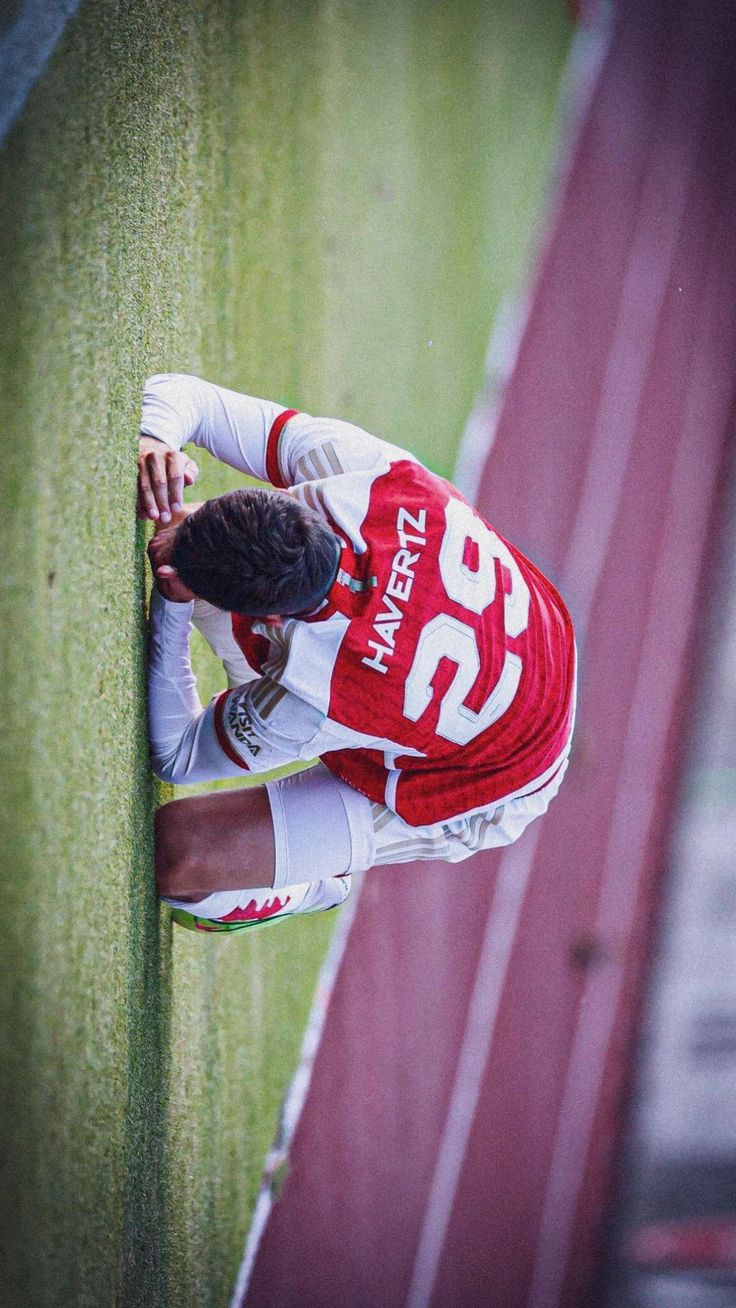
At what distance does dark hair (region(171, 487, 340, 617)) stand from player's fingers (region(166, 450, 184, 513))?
12.2 inches

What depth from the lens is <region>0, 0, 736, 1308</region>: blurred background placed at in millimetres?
1987

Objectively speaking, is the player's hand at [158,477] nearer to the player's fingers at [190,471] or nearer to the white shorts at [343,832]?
the player's fingers at [190,471]

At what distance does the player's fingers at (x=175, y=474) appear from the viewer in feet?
7.87

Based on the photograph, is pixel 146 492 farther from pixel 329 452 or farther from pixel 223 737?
pixel 223 737

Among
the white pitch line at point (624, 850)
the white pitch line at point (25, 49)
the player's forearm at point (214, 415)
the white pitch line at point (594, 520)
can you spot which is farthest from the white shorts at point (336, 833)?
the white pitch line at point (624, 850)

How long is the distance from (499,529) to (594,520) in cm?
84

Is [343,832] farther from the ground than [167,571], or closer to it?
closer to it

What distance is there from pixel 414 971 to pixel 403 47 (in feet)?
12.0

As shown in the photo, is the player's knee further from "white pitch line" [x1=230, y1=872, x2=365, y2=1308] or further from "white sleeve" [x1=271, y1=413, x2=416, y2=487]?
"white pitch line" [x1=230, y1=872, x2=365, y2=1308]

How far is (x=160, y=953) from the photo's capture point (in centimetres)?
273

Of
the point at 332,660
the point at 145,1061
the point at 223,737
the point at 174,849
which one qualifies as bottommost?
the point at 145,1061

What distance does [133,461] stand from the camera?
238cm

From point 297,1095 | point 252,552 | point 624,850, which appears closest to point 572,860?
point 624,850

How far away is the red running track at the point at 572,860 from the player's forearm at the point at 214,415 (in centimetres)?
263
